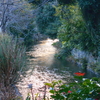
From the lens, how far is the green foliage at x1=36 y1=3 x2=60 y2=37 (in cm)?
1452

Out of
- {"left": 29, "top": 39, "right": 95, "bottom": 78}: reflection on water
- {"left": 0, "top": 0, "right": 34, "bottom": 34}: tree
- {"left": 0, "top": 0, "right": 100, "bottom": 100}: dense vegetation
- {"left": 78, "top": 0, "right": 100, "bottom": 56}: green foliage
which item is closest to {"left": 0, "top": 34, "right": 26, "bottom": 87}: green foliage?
{"left": 0, "top": 0, "right": 100, "bottom": 100}: dense vegetation

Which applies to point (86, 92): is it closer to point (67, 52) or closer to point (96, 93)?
point (96, 93)

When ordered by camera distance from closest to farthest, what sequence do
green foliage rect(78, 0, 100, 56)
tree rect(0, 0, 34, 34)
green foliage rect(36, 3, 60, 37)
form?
green foliage rect(78, 0, 100, 56) < tree rect(0, 0, 34, 34) < green foliage rect(36, 3, 60, 37)

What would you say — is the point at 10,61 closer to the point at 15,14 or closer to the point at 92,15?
the point at 92,15

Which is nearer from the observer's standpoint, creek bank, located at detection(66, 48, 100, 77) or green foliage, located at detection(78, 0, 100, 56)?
green foliage, located at detection(78, 0, 100, 56)

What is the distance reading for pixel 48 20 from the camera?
A: 50.1 feet

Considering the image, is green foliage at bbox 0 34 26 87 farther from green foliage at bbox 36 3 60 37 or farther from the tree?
green foliage at bbox 36 3 60 37

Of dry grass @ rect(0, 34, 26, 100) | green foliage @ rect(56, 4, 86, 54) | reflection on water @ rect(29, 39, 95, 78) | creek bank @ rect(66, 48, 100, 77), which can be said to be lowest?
reflection on water @ rect(29, 39, 95, 78)

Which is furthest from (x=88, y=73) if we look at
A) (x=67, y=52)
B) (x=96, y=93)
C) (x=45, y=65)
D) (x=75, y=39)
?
(x=96, y=93)

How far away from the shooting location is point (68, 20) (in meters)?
9.22

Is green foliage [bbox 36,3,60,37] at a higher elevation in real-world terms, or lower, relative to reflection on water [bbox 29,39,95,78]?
higher

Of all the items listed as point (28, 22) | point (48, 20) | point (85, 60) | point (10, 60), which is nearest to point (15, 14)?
point (28, 22)

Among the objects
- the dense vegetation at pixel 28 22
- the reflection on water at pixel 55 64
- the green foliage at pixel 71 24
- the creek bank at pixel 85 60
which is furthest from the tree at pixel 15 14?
the creek bank at pixel 85 60

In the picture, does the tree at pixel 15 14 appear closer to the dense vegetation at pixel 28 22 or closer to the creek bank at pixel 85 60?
the dense vegetation at pixel 28 22
